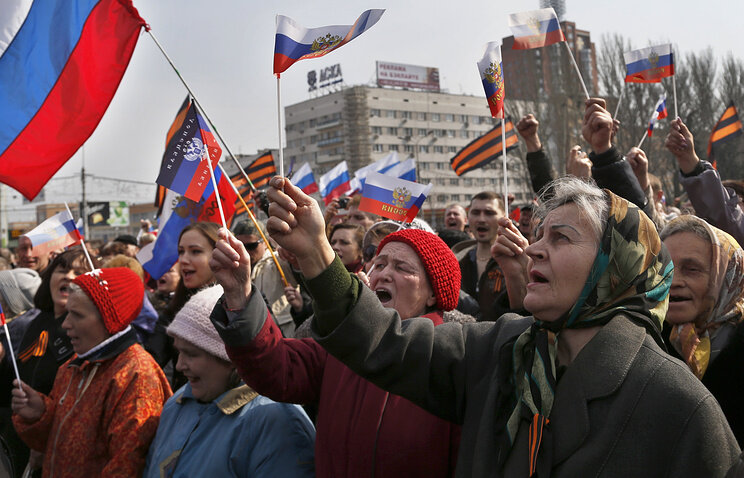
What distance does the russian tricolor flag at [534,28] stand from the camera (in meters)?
4.42

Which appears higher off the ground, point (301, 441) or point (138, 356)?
point (138, 356)

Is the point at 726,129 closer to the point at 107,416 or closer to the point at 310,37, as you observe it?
the point at 310,37

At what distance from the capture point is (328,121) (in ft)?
304

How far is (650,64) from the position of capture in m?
5.89

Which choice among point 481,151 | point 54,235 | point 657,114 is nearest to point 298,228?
point 54,235

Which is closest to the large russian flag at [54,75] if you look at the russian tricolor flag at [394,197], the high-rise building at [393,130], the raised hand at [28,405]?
the raised hand at [28,405]

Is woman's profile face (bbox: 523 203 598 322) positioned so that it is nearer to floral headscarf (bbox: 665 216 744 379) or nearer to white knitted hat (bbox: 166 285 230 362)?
floral headscarf (bbox: 665 216 744 379)

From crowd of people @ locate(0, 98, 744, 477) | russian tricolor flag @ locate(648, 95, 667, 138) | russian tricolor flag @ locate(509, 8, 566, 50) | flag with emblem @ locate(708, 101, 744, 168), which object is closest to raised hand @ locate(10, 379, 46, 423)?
crowd of people @ locate(0, 98, 744, 477)

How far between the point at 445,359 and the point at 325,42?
118 centimetres

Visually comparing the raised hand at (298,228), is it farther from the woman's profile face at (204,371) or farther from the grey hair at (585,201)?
the woman's profile face at (204,371)

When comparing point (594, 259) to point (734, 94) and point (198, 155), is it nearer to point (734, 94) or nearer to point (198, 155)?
point (198, 155)

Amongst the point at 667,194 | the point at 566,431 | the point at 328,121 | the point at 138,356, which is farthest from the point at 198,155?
the point at 328,121

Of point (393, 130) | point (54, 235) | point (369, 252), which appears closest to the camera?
point (369, 252)

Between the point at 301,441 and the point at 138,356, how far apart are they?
111 centimetres
